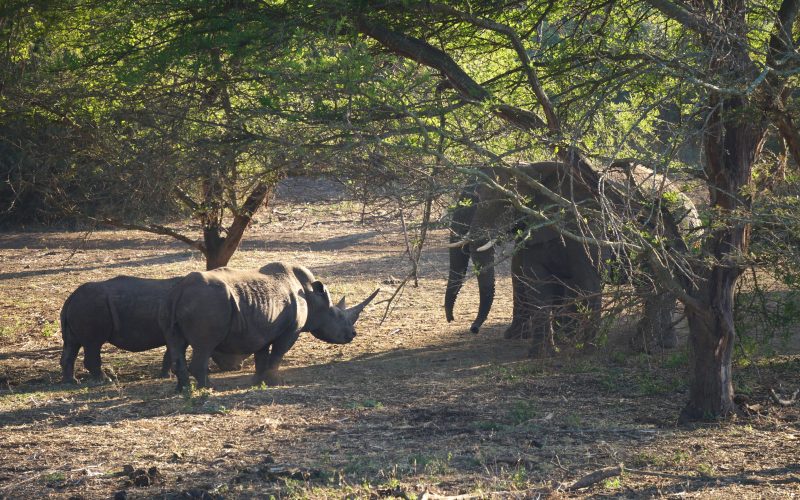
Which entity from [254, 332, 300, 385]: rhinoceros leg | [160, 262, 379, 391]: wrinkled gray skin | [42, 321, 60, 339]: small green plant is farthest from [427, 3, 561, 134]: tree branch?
[42, 321, 60, 339]: small green plant

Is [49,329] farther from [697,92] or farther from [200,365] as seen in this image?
[697,92]

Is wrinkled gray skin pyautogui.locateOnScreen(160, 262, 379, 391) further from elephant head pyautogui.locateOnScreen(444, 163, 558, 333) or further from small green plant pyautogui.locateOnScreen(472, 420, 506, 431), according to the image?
small green plant pyautogui.locateOnScreen(472, 420, 506, 431)

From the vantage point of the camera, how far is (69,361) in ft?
37.8

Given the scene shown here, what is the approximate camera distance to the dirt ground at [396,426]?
6668 millimetres

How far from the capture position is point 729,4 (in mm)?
7949

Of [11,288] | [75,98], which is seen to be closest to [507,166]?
[75,98]

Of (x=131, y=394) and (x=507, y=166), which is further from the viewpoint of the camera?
(x=131, y=394)

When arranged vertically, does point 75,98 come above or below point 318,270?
above

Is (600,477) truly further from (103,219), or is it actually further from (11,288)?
(11,288)

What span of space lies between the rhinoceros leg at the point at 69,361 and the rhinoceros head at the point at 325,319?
2.81 m

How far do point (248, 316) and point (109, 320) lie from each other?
5.51ft

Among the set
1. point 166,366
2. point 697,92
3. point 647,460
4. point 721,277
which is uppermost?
point 697,92

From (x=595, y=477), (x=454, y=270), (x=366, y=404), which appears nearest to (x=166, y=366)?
(x=366, y=404)

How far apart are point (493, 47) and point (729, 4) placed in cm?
277
